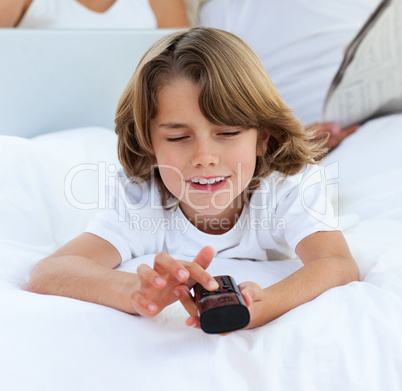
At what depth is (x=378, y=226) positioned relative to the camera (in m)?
1.04

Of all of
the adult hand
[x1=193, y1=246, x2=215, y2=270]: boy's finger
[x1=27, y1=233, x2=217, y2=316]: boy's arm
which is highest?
[x1=193, y1=246, x2=215, y2=270]: boy's finger

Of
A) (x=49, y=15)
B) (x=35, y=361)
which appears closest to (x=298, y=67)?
(x=49, y=15)

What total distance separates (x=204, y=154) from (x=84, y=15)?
1114 millimetres

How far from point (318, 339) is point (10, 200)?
0.62 meters

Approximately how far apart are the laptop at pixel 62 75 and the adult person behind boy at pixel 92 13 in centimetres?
16

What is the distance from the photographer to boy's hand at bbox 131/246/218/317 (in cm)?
67

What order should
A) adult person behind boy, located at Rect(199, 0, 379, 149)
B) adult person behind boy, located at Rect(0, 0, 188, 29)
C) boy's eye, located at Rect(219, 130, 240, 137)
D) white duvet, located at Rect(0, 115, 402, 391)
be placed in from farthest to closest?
adult person behind boy, located at Rect(199, 0, 379, 149)
adult person behind boy, located at Rect(0, 0, 188, 29)
boy's eye, located at Rect(219, 130, 240, 137)
white duvet, located at Rect(0, 115, 402, 391)

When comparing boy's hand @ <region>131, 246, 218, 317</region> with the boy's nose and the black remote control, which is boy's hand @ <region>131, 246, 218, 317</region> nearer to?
the black remote control

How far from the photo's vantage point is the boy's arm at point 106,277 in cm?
69

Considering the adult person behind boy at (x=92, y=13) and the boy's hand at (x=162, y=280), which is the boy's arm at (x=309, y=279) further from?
the adult person behind boy at (x=92, y=13)

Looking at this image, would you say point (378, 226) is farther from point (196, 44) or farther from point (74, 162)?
point (74, 162)

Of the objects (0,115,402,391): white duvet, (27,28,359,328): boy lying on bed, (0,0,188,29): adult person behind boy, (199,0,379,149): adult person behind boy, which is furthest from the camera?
(199,0,379,149): adult person behind boy

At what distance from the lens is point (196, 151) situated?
0.84 meters

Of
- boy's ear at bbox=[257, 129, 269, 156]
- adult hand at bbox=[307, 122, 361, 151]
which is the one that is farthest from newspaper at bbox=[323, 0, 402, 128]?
boy's ear at bbox=[257, 129, 269, 156]
